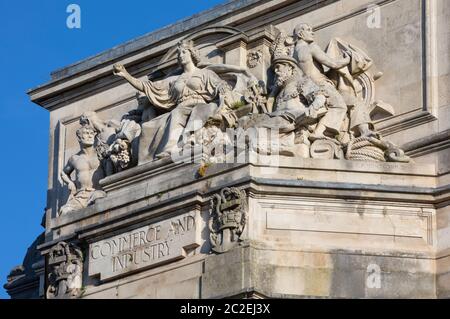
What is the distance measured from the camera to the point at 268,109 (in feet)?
125

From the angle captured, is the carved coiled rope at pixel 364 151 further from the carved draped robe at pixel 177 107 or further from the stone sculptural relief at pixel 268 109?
the carved draped robe at pixel 177 107

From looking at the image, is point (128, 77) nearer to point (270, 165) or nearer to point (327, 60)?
point (327, 60)

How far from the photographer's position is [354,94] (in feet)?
125

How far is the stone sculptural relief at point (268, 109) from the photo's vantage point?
121 ft

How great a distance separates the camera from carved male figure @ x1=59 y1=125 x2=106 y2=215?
40219mm

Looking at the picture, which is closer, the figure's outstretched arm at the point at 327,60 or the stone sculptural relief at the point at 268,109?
the stone sculptural relief at the point at 268,109

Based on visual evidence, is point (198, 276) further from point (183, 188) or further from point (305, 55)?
point (305, 55)

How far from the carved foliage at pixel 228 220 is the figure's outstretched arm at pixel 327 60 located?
3.63m

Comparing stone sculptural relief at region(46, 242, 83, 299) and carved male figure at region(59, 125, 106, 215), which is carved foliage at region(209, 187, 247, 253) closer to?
stone sculptural relief at region(46, 242, 83, 299)

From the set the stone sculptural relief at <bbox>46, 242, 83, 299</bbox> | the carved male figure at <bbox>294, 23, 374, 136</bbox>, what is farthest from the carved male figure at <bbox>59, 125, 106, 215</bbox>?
the carved male figure at <bbox>294, 23, 374, 136</bbox>

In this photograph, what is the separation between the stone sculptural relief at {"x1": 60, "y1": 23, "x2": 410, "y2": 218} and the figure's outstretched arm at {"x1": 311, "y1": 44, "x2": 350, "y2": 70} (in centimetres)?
2

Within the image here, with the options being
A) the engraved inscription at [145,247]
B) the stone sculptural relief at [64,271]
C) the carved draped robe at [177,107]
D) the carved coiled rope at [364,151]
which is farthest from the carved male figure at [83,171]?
the carved coiled rope at [364,151]

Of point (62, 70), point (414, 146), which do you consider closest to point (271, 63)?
point (414, 146)
